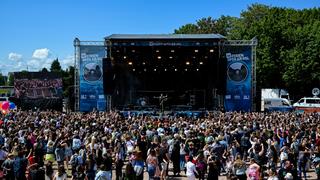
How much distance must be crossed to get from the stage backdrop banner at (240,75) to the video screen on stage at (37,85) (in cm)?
1738

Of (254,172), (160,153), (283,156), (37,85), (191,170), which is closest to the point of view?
(254,172)

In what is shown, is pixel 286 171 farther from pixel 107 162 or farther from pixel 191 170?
pixel 107 162

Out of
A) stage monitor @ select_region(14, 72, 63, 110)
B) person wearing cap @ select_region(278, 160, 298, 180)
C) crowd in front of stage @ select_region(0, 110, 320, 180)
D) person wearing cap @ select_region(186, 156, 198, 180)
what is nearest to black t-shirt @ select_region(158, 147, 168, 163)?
crowd in front of stage @ select_region(0, 110, 320, 180)

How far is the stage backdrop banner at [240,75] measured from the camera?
3609 cm

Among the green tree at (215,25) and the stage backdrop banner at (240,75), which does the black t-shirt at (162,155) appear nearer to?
the stage backdrop banner at (240,75)

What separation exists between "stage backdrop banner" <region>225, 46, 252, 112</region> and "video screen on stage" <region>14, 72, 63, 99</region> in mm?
17377

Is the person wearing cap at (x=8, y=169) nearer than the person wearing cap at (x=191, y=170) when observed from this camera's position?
Yes

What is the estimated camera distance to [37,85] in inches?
1761

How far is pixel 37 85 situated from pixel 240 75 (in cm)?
1957

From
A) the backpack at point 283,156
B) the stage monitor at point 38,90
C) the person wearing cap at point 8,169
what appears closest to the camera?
the person wearing cap at point 8,169

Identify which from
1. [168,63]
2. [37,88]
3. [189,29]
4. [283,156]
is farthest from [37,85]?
[189,29]

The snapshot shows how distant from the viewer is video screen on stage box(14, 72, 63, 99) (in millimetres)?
44219

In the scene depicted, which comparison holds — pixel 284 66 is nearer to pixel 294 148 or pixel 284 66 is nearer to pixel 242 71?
pixel 242 71

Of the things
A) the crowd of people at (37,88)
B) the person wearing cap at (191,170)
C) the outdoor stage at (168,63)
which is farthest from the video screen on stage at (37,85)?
the person wearing cap at (191,170)
